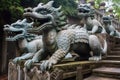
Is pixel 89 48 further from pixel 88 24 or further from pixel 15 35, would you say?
pixel 15 35

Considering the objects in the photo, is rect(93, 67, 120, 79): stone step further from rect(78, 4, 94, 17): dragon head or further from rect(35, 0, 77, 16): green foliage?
rect(35, 0, 77, 16): green foliage

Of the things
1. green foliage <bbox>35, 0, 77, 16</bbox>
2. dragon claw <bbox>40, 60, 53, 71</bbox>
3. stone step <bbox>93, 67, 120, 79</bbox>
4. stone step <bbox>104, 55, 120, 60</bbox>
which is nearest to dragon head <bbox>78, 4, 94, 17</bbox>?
stone step <bbox>104, 55, 120, 60</bbox>

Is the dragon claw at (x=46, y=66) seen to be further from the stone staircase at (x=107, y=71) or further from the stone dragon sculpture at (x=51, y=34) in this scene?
the stone staircase at (x=107, y=71)

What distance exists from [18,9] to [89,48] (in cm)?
465

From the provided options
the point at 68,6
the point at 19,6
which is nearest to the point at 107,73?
the point at 19,6


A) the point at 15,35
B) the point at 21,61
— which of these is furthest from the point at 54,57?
the point at 15,35

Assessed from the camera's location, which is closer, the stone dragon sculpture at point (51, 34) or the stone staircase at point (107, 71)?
the stone dragon sculpture at point (51, 34)

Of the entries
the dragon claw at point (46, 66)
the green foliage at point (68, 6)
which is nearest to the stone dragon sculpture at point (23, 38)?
the dragon claw at point (46, 66)

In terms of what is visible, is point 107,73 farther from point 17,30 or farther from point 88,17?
point 17,30

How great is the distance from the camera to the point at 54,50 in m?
3.38

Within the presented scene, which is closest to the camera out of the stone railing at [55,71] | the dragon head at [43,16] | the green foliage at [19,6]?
the stone railing at [55,71]

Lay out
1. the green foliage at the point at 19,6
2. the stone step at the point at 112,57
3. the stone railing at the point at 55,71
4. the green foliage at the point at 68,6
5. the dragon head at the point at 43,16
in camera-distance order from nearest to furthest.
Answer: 1. the stone railing at the point at 55,71
2. the dragon head at the point at 43,16
3. the stone step at the point at 112,57
4. the green foliage at the point at 19,6
5. the green foliage at the point at 68,6

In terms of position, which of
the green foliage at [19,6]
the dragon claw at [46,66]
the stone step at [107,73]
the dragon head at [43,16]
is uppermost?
the green foliage at [19,6]

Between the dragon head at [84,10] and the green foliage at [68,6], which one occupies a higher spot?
the green foliage at [68,6]
